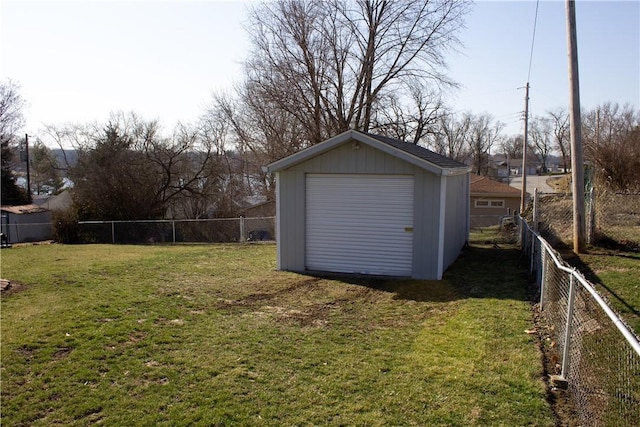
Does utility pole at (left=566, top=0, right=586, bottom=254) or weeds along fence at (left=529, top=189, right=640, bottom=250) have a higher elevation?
utility pole at (left=566, top=0, right=586, bottom=254)

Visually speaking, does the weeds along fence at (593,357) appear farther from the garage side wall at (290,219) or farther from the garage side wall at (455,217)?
the garage side wall at (290,219)

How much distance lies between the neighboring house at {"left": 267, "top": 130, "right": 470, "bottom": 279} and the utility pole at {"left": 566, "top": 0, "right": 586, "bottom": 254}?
8.56ft

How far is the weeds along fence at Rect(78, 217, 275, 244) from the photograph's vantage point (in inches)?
820

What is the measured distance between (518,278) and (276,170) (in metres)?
5.54

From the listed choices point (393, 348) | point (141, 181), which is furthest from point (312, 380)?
point (141, 181)

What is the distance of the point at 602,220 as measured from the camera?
513 inches

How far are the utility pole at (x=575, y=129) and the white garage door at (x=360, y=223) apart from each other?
385cm

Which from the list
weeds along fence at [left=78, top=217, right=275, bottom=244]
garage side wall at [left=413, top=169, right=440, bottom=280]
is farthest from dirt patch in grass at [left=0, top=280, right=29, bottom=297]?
weeds along fence at [left=78, top=217, right=275, bottom=244]

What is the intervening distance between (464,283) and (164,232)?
15542 millimetres

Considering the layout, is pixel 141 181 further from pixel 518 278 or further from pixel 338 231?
pixel 518 278

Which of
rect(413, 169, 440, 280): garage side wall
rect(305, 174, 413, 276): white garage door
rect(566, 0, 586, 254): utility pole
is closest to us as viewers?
rect(413, 169, 440, 280): garage side wall

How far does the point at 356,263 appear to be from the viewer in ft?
33.5

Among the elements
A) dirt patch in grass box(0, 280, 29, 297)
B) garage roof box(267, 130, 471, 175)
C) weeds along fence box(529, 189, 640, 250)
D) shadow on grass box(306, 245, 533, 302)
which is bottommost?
shadow on grass box(306, 245, 533, 302)

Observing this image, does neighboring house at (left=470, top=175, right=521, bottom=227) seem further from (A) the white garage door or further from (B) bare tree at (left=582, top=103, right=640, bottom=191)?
(A) the white garage door
